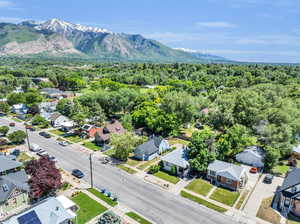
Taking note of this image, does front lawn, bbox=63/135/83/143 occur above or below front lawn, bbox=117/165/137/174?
above

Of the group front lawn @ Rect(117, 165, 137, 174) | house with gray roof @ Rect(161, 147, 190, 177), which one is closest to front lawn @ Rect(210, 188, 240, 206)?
house with gray roof @ Rect(161, 147, 190, 177)

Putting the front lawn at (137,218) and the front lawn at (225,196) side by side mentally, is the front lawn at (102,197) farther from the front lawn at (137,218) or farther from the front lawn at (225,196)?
the front lawn at (225,196)

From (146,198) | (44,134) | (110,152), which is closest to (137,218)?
(146,198)

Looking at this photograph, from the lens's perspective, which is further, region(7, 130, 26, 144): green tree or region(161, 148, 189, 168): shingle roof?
region(7, 130, 26, 144): green tree

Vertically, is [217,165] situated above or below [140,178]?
above

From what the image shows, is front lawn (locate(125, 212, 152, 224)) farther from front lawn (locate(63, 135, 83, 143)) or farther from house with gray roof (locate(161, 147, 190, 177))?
front lawn (locate(63, 135, 83, 143))

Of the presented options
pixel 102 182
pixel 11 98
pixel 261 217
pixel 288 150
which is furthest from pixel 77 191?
pixel 11 98

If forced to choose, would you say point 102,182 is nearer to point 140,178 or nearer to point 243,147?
point 140,178
